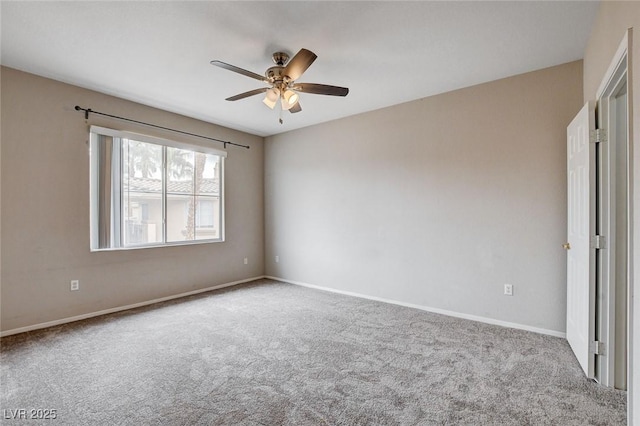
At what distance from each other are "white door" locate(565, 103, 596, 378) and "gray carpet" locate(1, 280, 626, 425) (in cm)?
22

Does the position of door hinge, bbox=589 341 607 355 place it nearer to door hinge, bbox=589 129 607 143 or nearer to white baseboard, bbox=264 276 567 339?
white baseboard, bbox=264 276 567 339

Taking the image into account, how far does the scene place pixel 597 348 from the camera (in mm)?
2072

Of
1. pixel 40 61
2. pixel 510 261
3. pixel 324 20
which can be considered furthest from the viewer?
pixel 510 261

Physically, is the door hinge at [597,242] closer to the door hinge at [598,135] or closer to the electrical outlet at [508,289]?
the door hinge at [598,135]

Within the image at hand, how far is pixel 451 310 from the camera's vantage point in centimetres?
353

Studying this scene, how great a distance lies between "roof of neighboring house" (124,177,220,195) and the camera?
3887mm

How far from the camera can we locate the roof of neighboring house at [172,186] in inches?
153

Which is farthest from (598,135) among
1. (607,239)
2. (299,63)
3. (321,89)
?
(299,63)

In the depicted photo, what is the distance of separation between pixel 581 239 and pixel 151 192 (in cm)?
468

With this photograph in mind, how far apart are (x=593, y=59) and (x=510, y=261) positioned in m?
1.91

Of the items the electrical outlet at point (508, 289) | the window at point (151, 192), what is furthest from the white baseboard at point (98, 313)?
the electrical outlet at point (508, 289)

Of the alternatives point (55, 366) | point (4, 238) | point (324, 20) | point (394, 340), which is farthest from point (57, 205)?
point (394, 340)

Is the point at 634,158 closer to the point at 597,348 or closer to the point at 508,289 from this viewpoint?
the point at 597,348

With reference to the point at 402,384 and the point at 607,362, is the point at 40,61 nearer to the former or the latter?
the point at 402,384
